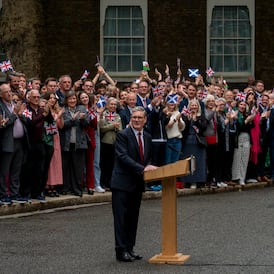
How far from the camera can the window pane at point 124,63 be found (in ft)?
107

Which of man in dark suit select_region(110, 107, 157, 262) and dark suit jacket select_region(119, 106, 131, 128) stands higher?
dark suit jacket select_region(119, 106, 131, 128)

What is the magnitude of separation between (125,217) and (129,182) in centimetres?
42

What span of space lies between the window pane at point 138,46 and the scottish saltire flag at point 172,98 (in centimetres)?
1164

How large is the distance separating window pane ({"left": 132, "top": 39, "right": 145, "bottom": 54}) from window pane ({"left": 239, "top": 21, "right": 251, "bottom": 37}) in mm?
2981

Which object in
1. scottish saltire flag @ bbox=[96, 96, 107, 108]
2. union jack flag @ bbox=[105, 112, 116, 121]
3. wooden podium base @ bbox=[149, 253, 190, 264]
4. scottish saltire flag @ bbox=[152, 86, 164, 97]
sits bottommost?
wooden podium base @ bbox=[149, 253, 190, 264]

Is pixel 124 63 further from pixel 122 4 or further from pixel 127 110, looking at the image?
pixel 127 110

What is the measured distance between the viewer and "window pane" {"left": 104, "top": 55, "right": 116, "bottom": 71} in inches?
1275

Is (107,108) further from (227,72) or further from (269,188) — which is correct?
(227,72)

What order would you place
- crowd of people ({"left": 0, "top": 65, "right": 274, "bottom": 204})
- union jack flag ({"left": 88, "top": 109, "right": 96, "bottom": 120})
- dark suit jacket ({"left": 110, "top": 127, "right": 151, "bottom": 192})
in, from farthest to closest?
union jack flag ({"left": 88, "top": 109, "right": 96, "bottom": 120})
crowd of people ({"left": 0, "top": 65, "right": 274, "bottom": 204})
dark suit jacket ({"left": 110, "top": 127, "right": 151, "bottom": 192})

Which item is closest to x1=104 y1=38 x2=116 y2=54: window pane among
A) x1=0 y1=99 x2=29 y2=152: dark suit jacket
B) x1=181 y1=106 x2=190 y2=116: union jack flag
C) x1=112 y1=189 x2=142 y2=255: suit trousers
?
x1=181 y1=106 x2=190 y2=116: union jack flag

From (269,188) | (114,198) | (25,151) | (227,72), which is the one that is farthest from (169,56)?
(114,198)

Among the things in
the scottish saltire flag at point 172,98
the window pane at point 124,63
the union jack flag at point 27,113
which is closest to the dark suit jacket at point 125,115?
the scottish saltire flag at point 172,98

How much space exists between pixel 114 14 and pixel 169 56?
2143 millimetres

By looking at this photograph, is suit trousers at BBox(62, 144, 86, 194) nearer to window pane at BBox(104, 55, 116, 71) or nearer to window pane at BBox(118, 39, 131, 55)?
window pane at BBox(104, 55, 116, 71)
